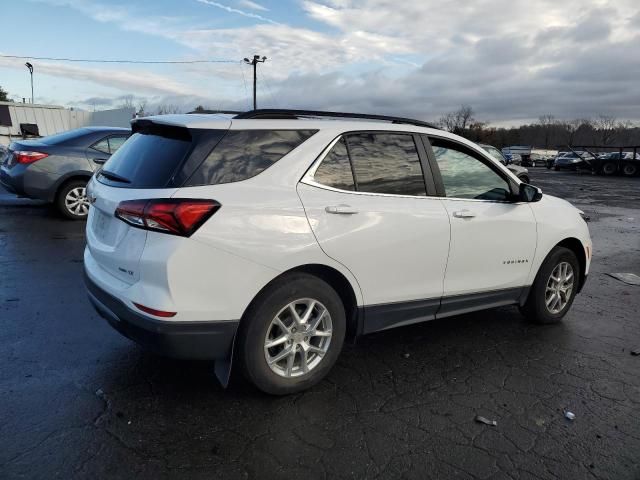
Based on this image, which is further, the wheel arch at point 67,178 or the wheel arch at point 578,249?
the wheel arch at point 67,178

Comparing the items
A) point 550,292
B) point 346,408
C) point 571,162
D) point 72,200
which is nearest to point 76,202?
point 72,200

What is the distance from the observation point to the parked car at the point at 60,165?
8.67m

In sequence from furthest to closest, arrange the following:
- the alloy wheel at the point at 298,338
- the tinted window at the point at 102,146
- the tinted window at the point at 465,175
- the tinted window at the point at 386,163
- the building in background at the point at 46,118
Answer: the building in background at the point at 46,118 → the tinted window at the point at 102,146 → the tinted window at the point at 465,175 → the tinted window at the point at 386,163 → the alloy wheel at the point at 298,338

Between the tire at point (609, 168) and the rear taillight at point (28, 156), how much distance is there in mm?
34654

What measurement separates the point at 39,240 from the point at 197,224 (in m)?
5.74

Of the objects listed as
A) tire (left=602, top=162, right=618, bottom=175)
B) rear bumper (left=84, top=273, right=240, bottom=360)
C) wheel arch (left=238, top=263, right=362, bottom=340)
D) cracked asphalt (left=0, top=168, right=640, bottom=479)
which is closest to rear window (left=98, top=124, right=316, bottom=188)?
wheel arch (left=238, top=263, right=362, bottom=340)

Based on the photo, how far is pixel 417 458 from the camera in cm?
273

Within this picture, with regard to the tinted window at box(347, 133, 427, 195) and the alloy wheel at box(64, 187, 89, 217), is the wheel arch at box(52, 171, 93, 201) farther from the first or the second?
the tinted window at box(347, 133, 427, 195)

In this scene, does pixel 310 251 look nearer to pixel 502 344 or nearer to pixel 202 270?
pixel 202 270

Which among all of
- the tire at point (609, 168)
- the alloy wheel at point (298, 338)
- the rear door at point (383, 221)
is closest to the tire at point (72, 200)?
the rear door at point (383, 221)

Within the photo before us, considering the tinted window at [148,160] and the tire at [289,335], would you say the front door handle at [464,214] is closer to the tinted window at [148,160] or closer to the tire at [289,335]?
the tire at [289,335]

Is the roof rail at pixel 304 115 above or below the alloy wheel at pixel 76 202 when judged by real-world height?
above

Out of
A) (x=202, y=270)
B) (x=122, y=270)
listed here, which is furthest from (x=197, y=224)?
(x=122, y=270)

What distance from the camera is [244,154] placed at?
10.2 feet
